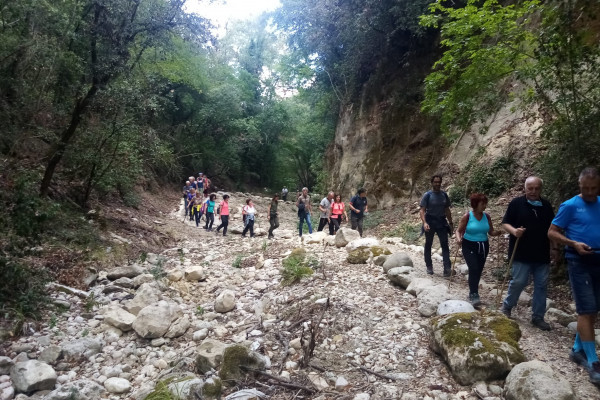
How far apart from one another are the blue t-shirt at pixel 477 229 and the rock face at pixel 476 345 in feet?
4.06

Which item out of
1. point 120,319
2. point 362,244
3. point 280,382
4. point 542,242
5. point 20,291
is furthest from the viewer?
point 362,244

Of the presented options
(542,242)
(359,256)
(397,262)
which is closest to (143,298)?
(359,256)

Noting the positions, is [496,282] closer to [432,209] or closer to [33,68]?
[432,209]

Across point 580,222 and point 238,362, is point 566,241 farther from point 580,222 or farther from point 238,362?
point 238,362

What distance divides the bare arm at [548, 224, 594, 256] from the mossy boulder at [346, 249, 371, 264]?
4.03m

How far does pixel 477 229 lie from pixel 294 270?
10.3 feet

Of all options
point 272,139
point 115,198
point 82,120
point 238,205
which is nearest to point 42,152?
point 82,120

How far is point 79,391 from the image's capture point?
3783 millimetres

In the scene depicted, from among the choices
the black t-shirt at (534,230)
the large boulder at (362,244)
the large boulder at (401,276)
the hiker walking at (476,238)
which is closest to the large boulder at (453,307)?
the hiker walking at (476,238)

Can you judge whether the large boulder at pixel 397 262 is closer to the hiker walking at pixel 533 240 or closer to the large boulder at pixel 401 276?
the large boulder at pixel 401 276

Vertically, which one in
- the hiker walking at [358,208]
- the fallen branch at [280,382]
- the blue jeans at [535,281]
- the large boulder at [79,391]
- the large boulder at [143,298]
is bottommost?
the large boulder at [79,391]

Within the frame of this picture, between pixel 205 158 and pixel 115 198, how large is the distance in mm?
14403

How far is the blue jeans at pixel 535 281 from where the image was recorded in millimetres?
4285

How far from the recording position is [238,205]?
21.7 meters
